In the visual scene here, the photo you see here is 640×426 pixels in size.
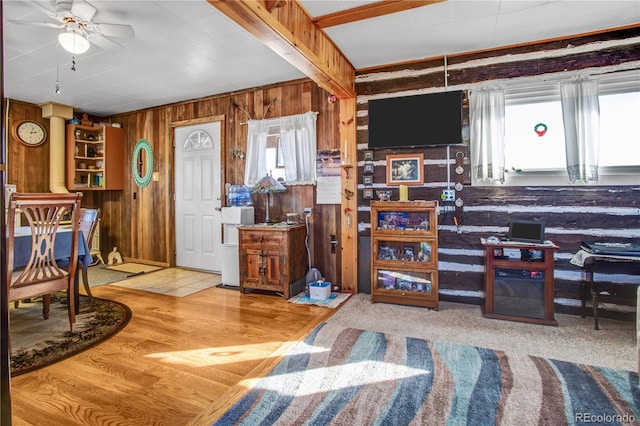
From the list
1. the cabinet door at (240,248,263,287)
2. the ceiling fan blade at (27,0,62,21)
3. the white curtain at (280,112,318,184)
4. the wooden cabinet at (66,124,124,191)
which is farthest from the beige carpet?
the wooden cabinet at (66,124,124,191)

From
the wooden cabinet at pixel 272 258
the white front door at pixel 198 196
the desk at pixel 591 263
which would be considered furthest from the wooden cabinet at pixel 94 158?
the desk at pixel 591 263

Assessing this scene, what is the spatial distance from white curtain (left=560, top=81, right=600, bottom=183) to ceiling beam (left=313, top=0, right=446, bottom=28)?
5.47 ft

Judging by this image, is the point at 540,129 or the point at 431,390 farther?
the point at 540,129

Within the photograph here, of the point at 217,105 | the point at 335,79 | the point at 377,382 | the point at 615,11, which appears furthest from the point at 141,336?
the point at 615,11

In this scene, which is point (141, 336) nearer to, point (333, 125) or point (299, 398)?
point (299, 398)

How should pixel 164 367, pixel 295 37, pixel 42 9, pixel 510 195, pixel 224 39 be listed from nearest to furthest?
pixel 164 367, pixel 295 37, pixel 42 9, pixel 224 39, pixel 510 195

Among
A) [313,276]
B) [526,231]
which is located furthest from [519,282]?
[313,276]

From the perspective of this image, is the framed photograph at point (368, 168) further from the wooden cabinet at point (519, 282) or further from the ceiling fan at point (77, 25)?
the ceiling fan at point (77, 25)

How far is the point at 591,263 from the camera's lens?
2.77 metres

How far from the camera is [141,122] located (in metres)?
5.72

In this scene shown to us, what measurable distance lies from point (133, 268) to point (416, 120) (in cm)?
470

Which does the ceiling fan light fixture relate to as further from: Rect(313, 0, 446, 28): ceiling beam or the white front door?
the white front door

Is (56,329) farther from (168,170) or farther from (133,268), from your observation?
(168,170)

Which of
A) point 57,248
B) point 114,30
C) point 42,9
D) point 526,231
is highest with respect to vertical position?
point 42,9
